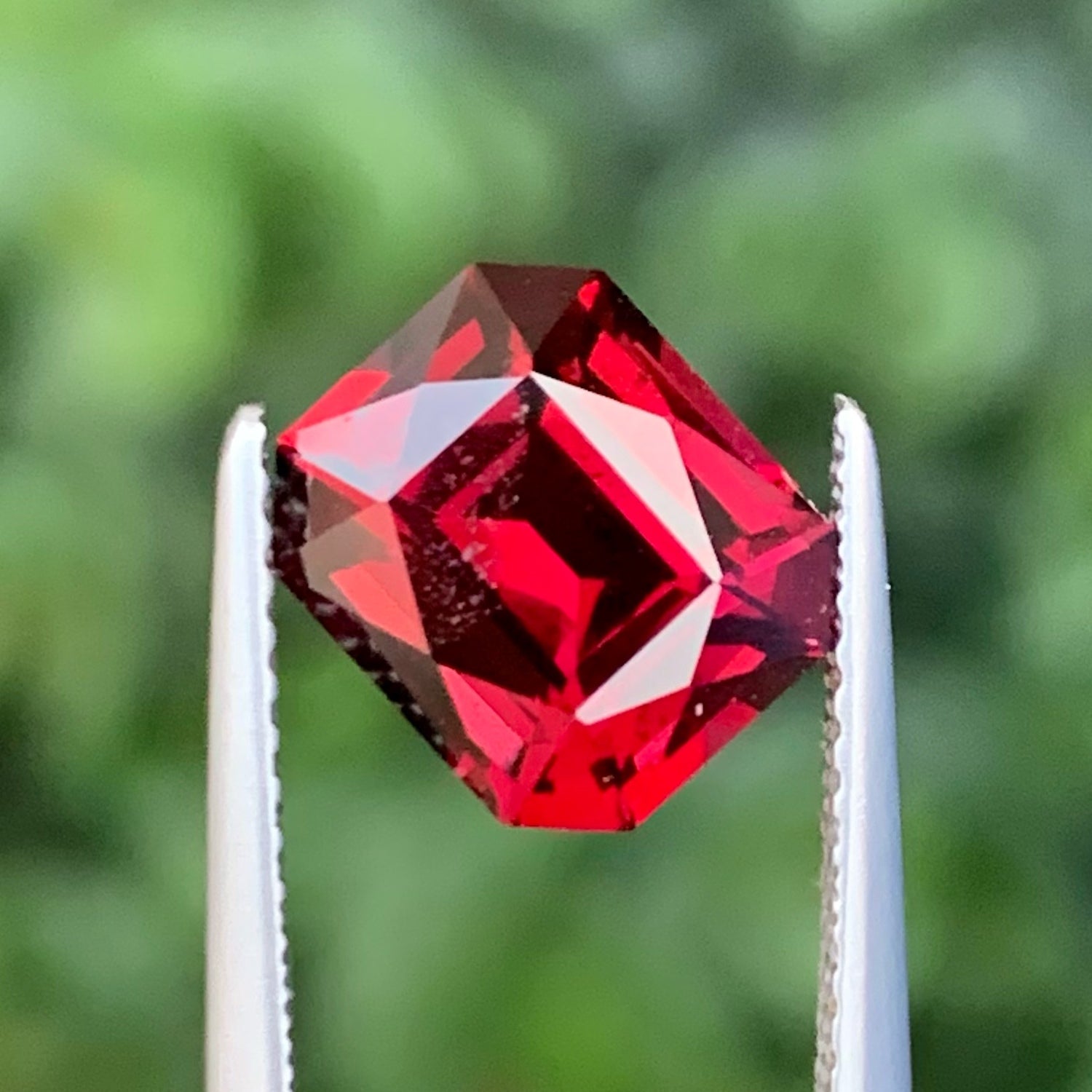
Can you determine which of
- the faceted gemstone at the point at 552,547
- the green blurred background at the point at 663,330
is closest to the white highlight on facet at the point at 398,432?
the faceted gemstone at the point at 552,547

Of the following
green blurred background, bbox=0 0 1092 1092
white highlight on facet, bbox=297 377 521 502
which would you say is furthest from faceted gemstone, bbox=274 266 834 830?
green blurred background, bbox=0 0 1092 1092

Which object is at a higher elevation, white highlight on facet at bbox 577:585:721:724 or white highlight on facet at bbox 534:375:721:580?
white highlight on facet at bbox 534:375:721:580

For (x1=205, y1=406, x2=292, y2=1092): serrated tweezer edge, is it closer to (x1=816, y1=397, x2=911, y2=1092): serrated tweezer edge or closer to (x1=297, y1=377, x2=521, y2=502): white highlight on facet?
(x1=297, y1=377, x2=521, y2=502): white highlight on facet

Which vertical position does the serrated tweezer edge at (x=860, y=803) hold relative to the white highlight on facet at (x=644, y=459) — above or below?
below

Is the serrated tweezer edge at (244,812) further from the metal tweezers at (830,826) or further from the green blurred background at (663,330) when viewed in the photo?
the green blurred background at (663,330)

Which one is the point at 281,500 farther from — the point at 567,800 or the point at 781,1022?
the point at 781,1022

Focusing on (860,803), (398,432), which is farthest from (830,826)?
(398,432)

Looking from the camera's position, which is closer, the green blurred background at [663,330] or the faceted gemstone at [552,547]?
the faceted gemstone at [552,547]

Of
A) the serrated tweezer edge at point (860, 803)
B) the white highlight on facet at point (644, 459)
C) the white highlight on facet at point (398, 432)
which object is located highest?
Answer: the white highlight on facet at point (398, 432)
